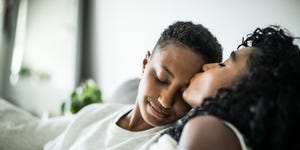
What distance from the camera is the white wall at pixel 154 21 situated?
1104 mm

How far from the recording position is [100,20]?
2283 millimetres

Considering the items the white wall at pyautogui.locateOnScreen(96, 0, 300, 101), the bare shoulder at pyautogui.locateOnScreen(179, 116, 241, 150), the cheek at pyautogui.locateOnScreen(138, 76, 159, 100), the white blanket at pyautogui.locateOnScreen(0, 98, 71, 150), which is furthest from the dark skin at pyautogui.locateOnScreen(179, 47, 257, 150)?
the white blanket at pyautogui.locateOnScreen(0, 98, 71, 150)

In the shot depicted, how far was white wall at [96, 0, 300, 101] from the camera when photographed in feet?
3.62

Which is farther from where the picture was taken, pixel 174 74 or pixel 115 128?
pixel 115 128

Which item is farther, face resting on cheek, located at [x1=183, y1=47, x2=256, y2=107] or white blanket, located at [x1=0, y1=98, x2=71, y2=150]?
white blanket, located at [x1=0, y1=98, x2=71, y2=150]

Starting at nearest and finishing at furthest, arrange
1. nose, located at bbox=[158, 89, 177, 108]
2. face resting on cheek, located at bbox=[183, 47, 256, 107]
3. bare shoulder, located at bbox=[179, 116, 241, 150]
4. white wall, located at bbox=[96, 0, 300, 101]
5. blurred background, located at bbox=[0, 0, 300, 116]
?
bare shoulder, located at bbox=[179, 116, 241, 150], face resting on cheek, located at bbox=[183, 47, 256, 107], nose, located at bbox=[158, 89, 177, 108], white wall, located at bbox=[96, 0, 300, 101], blurred background, located at bbox=[0, 0, 300, 116]

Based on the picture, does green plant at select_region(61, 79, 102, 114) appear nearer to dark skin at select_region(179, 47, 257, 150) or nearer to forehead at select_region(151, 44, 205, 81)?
forehead at select_region(151, 44, 205, 81)

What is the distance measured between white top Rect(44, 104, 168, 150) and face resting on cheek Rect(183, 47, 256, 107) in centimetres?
17

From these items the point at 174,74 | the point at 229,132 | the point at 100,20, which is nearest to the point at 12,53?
the point at 100,20

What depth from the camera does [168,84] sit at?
0.85 m

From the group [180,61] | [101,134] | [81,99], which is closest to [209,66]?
[180,61]

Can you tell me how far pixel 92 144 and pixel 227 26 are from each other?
59 cm

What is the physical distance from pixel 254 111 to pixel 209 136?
0.09 m

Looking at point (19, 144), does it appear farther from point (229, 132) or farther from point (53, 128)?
point (229, 132)
